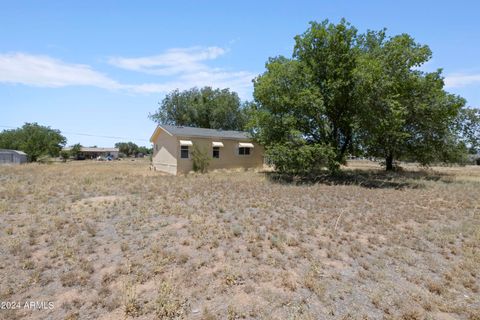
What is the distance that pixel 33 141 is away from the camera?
43.9 meters

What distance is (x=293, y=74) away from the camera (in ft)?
47.9

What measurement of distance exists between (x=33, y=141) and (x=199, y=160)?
38.9 meters

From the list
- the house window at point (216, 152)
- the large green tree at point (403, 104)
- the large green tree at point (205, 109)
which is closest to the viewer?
the large green tree at point (403, 104)

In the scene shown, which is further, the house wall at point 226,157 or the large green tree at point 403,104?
the house wall at point 226,157

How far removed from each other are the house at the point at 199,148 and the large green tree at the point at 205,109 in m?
12.4

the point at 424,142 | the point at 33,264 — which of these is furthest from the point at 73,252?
the point at 424,142

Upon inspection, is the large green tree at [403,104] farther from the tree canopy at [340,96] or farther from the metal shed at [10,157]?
the metal shed at [10,157]

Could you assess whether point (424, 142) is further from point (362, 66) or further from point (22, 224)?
point (22, 224)

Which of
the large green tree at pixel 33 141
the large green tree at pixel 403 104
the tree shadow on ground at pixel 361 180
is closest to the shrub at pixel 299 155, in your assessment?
the tree shadow on ground at pixel 361 180

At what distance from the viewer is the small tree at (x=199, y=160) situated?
60.8 ft

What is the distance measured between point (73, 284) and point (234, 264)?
2201 millimetres

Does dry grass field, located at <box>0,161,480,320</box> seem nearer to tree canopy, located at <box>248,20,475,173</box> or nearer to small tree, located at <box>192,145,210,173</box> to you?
tree canopy, located at <box>248,20,475,173</box>

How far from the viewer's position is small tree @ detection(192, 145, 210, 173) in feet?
60.8

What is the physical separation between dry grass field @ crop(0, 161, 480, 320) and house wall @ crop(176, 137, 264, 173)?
→ 33.4ft
